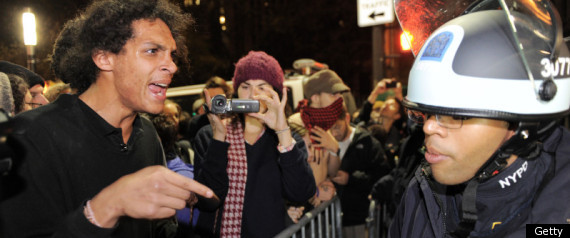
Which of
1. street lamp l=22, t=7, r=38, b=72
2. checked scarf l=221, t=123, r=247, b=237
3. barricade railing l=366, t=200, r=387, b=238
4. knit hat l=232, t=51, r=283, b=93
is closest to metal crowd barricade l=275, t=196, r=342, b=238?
checked scarf l=221, t=123, r=247, b=237

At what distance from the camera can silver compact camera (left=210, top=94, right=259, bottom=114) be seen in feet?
9.92

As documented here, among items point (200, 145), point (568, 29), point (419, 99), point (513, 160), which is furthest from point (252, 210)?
point (568, 29)

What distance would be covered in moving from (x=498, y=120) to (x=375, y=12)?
11054mm

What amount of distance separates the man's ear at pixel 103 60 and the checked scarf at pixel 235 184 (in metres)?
1.31

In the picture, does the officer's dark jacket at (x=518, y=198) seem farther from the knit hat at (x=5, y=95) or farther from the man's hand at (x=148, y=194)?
the knit hat at (x=5, y=95)

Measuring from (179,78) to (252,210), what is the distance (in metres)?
1.17

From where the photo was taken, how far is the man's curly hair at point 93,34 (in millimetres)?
2383

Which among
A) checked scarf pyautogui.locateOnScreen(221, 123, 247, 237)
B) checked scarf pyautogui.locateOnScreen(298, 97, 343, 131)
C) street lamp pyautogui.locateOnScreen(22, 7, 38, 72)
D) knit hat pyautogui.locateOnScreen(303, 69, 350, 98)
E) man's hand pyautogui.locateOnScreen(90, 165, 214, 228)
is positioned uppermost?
street lamp pyautogui.locateOnScreen(22, 7, 38, 72)

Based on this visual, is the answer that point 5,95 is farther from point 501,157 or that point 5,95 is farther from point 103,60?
point 501,157

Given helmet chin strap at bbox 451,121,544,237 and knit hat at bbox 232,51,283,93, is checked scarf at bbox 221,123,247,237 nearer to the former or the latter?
knit hat at bbox 232,51,283,93

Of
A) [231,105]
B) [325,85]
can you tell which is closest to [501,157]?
[231,105]

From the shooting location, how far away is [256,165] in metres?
3.46

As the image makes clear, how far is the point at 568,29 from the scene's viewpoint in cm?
245

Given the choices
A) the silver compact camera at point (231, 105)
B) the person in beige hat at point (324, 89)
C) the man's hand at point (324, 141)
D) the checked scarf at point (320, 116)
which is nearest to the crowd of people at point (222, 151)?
Answer: the silver compact camera at point (231, 105)
